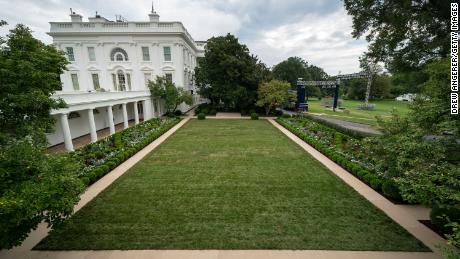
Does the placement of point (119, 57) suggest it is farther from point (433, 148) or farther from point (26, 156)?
point (433, 148)

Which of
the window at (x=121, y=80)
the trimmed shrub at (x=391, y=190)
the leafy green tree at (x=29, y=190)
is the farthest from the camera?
the window at (x=121, y=80)

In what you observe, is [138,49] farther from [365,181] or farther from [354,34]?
[365,181]

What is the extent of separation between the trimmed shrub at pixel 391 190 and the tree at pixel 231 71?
2231 centimetres

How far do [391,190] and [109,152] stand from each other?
13.6m

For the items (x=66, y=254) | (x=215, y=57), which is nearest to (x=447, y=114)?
(x=66, y=254)

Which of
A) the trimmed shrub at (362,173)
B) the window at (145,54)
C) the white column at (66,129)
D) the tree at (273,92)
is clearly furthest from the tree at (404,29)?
the window at (145,54)

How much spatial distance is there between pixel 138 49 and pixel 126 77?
4119 mm

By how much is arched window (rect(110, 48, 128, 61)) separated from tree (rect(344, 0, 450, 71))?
26.8m

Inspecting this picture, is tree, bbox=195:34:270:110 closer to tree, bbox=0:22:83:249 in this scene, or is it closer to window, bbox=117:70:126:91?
window, bbox=117:70:126:91

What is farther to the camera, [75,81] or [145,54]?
[75,81]

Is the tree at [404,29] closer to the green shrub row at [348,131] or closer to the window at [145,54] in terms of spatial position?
the green shrub row at [348,131]

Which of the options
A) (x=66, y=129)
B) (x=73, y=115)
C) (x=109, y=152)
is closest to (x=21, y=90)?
(x=109, y=152)

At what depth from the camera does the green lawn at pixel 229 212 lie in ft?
19.6

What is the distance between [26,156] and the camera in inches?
Result: 192
